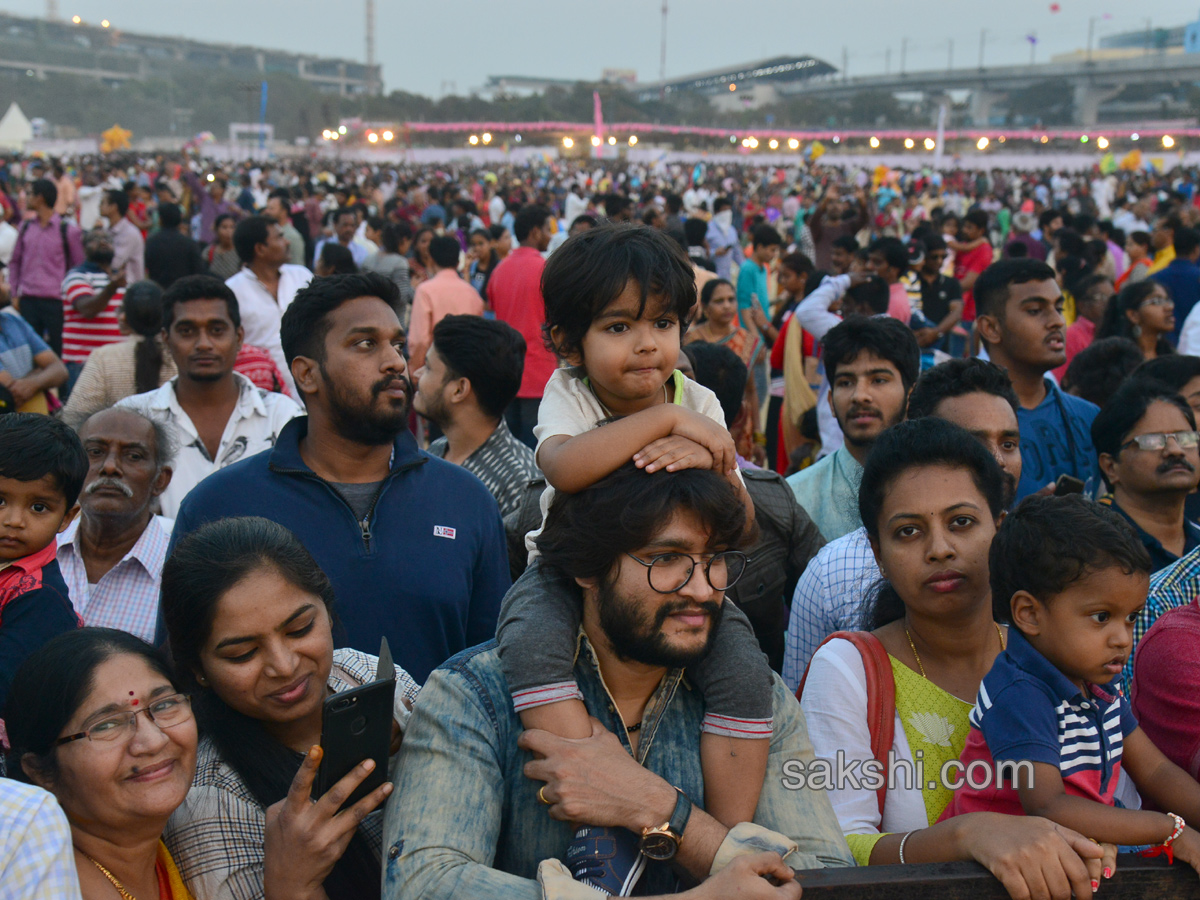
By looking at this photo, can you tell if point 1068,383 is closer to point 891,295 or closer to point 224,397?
point 891,295

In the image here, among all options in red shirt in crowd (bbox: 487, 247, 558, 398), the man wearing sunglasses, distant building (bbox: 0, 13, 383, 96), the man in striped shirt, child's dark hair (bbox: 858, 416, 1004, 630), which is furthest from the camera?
distant building (bbox: 0, 13, 383, 96)

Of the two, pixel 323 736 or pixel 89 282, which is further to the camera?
pixel 89 282

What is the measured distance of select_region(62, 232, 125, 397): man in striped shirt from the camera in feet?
22.6

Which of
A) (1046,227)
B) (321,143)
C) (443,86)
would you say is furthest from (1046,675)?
(443,86)

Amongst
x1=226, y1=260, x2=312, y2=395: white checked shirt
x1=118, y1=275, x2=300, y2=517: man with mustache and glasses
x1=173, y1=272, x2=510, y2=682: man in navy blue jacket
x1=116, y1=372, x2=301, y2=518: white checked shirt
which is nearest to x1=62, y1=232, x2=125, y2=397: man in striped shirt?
x1=226, y1=260, x2=312, y2=395: white checked shirt

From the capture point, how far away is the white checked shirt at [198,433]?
13.4 feet

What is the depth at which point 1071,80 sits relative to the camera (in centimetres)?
9062

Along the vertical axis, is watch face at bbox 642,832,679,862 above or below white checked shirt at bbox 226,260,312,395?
below

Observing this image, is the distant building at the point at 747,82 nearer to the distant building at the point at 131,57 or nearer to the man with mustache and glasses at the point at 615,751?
the distant building at the point at 131,57

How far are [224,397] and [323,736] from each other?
2.94 m

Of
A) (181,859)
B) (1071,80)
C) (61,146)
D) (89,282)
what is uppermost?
(1071,80)

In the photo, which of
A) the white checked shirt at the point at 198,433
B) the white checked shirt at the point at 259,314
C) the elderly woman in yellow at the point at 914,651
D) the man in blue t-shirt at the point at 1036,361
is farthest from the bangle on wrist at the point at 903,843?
the white checked shirt at the point at 259,314

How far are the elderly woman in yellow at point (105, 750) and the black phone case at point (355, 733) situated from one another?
0.29m

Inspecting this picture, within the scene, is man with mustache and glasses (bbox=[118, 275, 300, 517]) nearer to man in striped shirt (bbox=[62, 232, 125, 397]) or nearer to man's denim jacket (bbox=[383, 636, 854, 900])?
man's denim jacket (bbox=[383, 636, 854, 900])
